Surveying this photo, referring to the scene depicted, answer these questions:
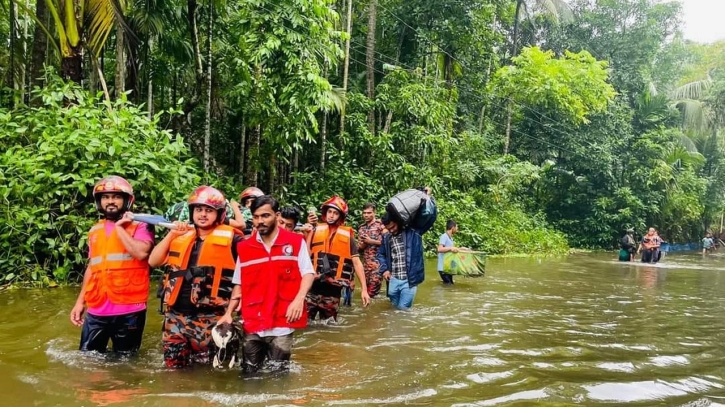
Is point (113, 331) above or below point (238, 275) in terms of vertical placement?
below

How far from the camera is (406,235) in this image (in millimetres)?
7363

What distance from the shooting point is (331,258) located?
6.80m

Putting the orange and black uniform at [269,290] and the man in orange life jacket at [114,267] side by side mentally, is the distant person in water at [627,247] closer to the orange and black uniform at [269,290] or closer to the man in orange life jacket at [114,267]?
the orange and black uniform at [269,290]

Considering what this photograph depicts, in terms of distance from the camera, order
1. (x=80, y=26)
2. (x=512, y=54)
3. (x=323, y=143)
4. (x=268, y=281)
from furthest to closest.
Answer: (x=512, y=54) < (x=323, y=143) < (x=80, y=26) < (x=268, y=281)

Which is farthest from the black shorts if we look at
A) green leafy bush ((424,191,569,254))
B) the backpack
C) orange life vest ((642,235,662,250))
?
orange life vest ((642,235,662,250))

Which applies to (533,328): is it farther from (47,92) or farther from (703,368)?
(47,92)

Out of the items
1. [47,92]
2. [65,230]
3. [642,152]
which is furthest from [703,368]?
[642,152]

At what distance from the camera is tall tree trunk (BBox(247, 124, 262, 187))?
45.5 feet

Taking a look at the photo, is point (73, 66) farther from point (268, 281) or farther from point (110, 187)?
point (268, 281)

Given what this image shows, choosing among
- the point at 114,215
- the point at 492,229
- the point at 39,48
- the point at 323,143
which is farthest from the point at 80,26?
the point at 492,229

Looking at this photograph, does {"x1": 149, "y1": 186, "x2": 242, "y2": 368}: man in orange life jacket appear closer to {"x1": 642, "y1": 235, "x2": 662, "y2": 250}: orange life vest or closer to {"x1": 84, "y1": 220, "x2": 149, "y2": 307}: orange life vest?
{"x1": 84, "y1": 220, "x2": 149, "y2": 307}: orange life vest

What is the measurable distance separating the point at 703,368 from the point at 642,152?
2769cm

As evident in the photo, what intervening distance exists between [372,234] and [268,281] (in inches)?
170

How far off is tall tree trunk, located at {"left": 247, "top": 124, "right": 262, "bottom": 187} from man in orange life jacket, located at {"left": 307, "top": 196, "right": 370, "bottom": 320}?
23.7 feet
